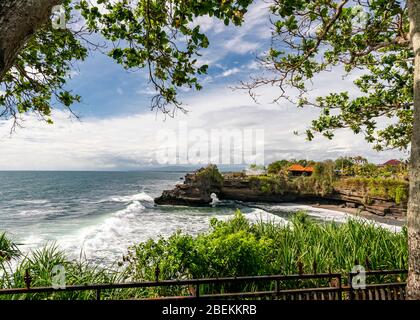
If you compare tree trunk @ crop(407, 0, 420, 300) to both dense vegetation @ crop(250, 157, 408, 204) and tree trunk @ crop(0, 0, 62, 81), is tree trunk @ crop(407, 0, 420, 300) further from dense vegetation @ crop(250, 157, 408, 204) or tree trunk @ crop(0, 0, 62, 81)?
dense vegetation @ crop(250, 157, 408, 204)

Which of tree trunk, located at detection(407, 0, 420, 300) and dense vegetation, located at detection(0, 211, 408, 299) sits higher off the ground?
tree trunk, located at detection(407, 0, 420, 300)

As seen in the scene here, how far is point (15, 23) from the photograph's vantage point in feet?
6.88

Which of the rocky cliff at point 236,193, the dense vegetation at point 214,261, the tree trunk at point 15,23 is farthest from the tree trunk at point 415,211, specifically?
the rocky cliff at point 236,193

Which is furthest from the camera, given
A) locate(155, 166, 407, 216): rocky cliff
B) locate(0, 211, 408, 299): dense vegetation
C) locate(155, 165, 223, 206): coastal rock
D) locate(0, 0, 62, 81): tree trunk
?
locate(155, 165, 223, 206): coastal rock

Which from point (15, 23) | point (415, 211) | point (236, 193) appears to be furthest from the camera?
point (236, 193)

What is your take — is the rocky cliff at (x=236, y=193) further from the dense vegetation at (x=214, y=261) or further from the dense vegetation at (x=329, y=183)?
the dense vegetation at (x=214, y=261)

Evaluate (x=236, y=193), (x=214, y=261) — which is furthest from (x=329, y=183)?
(x=214, y=261)

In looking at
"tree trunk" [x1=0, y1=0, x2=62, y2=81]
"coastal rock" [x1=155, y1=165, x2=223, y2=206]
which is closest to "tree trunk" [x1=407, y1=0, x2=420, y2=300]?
"tree trunk" [x1=0, y1=0, x2=62, y2=81]

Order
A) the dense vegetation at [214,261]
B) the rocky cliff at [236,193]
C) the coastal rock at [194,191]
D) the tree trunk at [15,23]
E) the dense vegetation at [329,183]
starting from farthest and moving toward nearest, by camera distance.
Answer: the coastal rock at [194,191] → the rocky cliff at [236,193] → the dense vegetation at [329,183] → the dense vegetation at [214,261] → the tree trunk at [15,23]

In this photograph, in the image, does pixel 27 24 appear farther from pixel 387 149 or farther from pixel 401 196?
pixel 401 196

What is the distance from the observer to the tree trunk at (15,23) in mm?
2055

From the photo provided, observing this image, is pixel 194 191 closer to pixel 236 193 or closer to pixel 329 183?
pixel 236 193

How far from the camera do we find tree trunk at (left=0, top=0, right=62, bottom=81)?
80.9 inches
